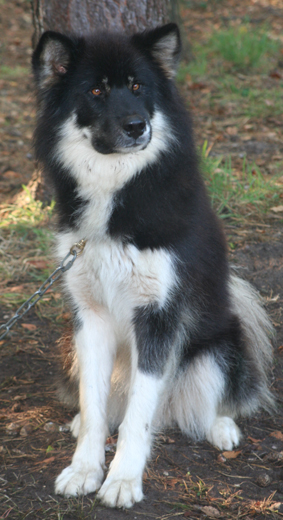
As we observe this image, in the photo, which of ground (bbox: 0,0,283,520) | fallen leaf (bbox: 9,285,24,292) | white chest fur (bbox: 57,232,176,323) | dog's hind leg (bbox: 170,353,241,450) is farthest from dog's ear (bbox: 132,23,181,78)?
fallen leaf (bbox: 9,285,24,292)

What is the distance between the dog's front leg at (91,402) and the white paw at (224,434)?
0.68 meters

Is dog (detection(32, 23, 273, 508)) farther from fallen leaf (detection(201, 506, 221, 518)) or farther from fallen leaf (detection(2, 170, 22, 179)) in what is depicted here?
fallen leaf (detection(2, 170, 22, 179))

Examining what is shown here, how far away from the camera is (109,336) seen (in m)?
2.75

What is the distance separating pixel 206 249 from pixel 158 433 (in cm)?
117

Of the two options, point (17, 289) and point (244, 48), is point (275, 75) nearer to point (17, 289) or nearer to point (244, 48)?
point (244, 48)

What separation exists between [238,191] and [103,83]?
2.48 metres

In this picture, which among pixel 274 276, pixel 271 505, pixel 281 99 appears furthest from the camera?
pixel 281 99

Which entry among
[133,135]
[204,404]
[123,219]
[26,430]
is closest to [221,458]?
[204,404]

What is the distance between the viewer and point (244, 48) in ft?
24.0

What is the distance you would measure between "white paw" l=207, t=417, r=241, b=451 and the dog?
19.0 inches

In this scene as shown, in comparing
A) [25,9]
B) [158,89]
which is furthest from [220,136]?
[25,9]

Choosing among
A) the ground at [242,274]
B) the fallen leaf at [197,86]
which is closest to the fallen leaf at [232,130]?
the ground at [242,274]

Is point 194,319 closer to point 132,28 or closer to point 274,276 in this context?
point 274,276

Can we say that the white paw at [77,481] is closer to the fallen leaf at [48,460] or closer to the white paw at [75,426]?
the fallen leaf at [48,460]
